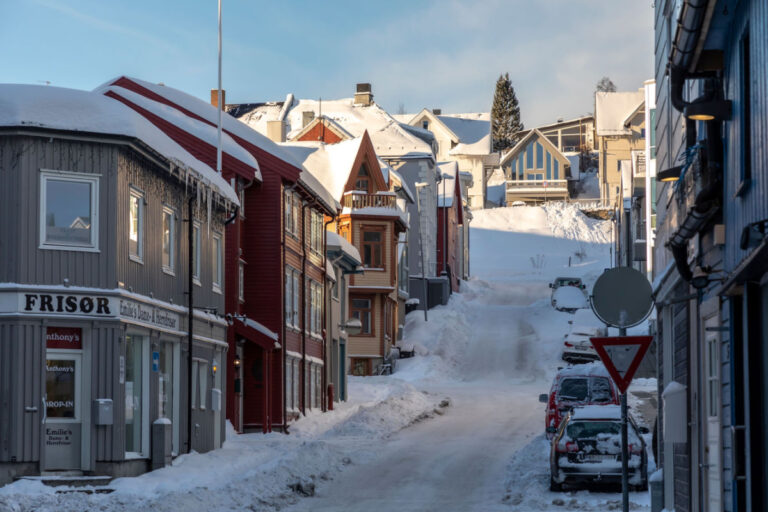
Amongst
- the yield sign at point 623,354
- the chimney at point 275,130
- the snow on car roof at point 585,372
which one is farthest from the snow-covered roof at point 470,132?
the yield sign at point 623,354

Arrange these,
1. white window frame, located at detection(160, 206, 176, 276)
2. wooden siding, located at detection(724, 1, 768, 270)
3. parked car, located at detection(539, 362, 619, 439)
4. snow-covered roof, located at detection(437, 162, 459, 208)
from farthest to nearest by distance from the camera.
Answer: snow-covered roof, located at detection(437, 162, 459, 208) → parked car, located at detection(539, 362, 619, 439) → white window frame, located at detection(160, 206, 176, 276) → wooden siding, located at detection(724, 1, 768, 270)

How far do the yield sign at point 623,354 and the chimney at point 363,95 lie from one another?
66.1 meters

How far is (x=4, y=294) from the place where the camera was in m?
19.6

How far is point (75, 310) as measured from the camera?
2020cm

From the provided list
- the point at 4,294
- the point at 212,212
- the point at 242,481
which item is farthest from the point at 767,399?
the point at 212,212

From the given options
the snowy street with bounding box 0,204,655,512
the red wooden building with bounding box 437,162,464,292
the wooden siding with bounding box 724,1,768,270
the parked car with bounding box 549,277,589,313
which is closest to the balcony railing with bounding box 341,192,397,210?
the snowy street with bounding box 0,204,655,512

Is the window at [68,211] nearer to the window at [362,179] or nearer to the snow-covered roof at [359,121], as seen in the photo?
the window at [362,179]

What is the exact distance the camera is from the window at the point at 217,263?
2786 centimetres

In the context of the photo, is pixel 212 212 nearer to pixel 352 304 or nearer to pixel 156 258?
pixel 156 258

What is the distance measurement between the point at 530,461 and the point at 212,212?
9372mm

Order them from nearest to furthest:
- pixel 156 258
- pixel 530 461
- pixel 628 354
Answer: pixel 628 354
pixel 156 258
pixel 530 461

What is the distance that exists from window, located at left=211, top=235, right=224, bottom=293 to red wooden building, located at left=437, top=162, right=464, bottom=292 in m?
42.7

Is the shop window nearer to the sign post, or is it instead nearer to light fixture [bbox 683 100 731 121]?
the sign post

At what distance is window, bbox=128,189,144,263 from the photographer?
21.5m
